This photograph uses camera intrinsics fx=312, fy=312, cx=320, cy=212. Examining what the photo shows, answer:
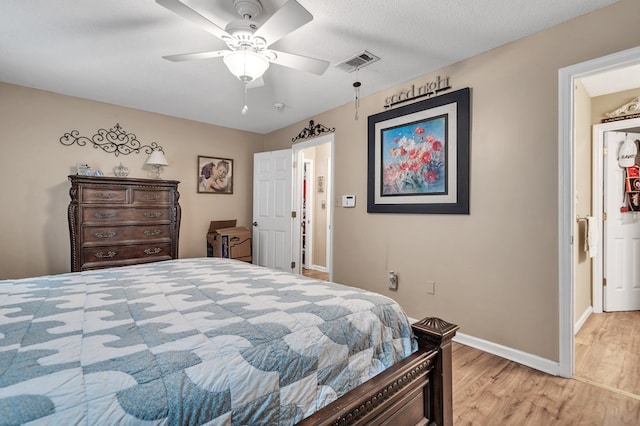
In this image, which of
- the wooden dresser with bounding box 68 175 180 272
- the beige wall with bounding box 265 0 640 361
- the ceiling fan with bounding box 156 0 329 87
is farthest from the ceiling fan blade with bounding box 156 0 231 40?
the wooden dresser with bounding box 68 175 180 272

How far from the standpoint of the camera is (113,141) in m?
3.86

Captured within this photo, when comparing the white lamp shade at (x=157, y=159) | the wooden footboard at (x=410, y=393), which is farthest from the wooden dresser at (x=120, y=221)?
the wooden footboard at (x=410, y=393)

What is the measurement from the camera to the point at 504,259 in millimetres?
2479

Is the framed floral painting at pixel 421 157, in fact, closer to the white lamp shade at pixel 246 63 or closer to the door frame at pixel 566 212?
the door frame at pixel 566 212

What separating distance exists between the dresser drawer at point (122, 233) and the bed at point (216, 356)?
1.62 meters

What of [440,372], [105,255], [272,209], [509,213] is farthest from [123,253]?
[509,213]

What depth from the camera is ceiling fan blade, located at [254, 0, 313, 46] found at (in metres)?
1.56

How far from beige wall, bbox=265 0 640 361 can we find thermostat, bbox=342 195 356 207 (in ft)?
2.20

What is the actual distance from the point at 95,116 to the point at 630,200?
624 centimetres

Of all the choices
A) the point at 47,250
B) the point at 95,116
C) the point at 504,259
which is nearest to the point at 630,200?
the point at 504,259

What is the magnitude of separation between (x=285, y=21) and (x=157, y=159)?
2.99 metres

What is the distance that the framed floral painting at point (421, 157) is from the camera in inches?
107

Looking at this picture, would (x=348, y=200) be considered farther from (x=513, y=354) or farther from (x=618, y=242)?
(x=618, y=242)

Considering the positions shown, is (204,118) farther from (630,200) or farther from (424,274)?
(630,200)
